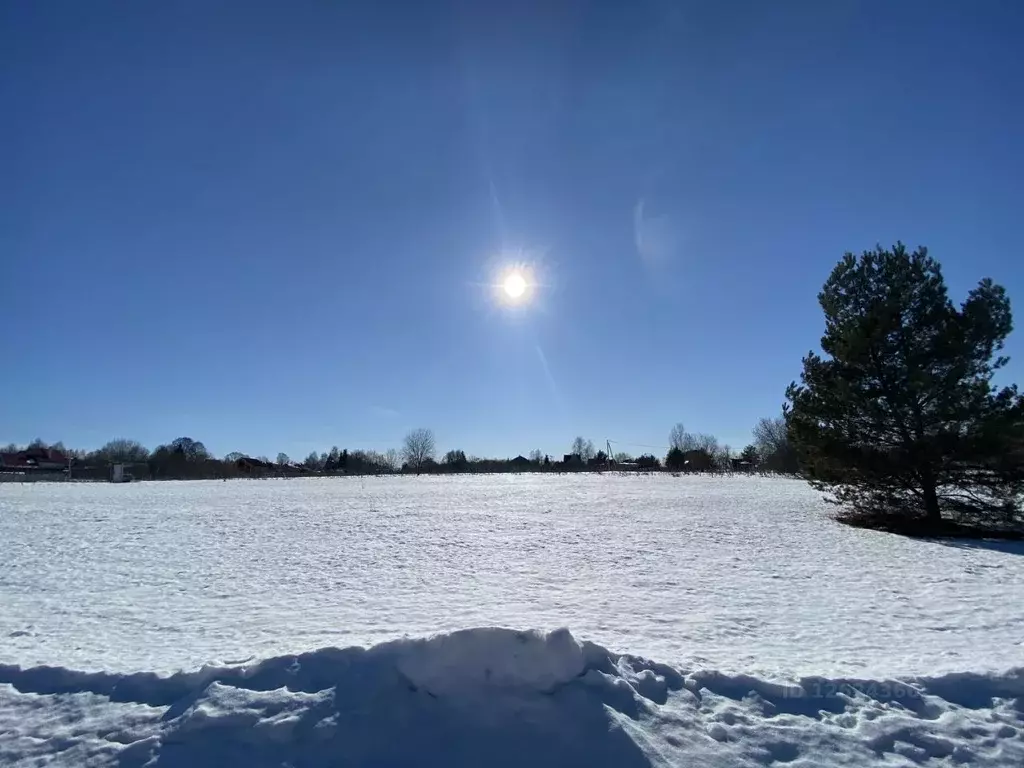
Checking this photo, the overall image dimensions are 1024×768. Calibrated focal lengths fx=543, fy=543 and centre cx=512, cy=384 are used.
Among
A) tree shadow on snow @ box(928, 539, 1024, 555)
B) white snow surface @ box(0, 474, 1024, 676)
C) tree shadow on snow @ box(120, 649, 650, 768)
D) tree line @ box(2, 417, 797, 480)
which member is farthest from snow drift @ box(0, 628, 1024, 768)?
tree line @ box(2, 417, 797, 480)

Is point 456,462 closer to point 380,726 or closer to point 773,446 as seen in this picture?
point 773,446

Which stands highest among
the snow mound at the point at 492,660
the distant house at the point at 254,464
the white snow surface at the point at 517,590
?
the distant house at the point at 254,464

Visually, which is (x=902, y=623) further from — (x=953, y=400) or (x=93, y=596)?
(x=93, y=596)

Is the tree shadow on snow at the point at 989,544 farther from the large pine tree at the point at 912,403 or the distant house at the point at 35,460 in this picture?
the distant house at the point at 35,460

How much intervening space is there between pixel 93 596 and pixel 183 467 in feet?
225

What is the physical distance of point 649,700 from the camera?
4.50 m

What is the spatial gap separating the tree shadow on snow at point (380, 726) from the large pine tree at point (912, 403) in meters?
15.1

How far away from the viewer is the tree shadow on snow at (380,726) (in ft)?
12.5

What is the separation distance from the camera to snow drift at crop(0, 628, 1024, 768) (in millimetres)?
3877

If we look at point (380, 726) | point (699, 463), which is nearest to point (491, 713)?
point (380, 726)

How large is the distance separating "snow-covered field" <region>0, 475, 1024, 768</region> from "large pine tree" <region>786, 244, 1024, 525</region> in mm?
2630

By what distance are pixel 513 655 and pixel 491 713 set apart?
1.73ft

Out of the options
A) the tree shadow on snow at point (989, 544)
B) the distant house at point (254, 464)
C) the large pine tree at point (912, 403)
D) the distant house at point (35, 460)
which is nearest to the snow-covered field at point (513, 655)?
→ the tree shadow on snow at point (989, 544)

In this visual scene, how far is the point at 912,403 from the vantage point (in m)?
15.5
